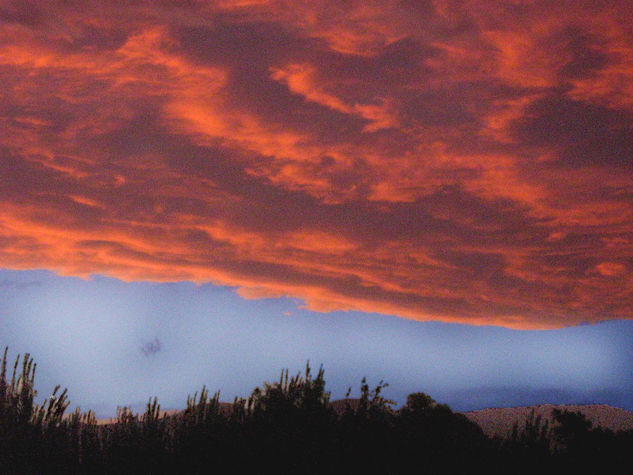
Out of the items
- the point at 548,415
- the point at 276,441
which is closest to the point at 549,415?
the point at 548,415

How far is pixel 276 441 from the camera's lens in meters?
10.7

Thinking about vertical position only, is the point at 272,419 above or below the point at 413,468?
above

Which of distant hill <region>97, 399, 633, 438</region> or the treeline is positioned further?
distant hill <region>97, 399, 633, 438</region>

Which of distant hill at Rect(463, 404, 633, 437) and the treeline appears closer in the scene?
the treeline

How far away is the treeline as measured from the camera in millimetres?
10453

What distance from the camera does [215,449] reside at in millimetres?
10844

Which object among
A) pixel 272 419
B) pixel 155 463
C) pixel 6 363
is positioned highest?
pixel 6 363

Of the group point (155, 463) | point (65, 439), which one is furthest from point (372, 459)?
point (65, 439)

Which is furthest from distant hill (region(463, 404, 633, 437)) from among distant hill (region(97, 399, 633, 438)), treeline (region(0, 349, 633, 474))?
treeline (region(0, 349, 633, 474))

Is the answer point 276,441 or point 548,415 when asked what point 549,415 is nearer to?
point 548,415

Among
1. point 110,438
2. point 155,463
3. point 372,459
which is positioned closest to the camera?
point 372,459

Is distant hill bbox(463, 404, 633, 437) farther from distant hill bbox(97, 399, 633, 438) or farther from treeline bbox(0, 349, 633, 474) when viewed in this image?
treeline bbox(0, 349, 633, 474)

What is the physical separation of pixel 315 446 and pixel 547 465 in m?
3.88

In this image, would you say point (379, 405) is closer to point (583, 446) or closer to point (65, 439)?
point (583, 446)
